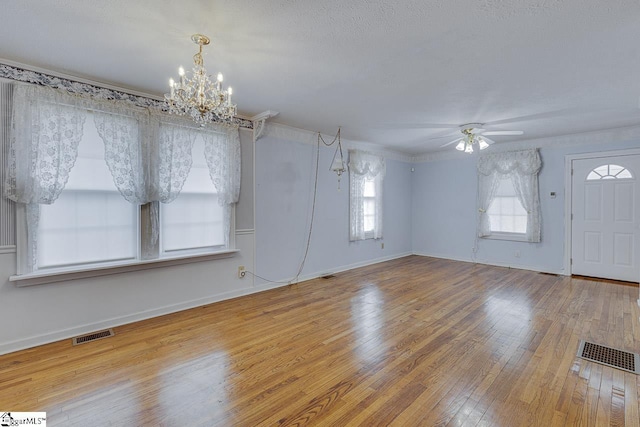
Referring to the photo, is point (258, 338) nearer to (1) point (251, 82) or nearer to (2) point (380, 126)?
(1) point (251, 82)

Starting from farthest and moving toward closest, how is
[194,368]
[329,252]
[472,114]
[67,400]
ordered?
[329,252] < [472,114] < [194,368] < [67,400]

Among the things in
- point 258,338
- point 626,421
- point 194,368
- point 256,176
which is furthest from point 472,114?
point 194,368

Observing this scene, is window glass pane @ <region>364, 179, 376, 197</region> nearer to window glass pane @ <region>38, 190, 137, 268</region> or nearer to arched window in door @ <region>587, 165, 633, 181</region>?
arched window in door @ <region>587, 165, 633, 181</region>

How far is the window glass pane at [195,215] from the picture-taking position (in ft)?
11.6

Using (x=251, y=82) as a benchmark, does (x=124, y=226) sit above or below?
below

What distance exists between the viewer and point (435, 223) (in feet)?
22.8

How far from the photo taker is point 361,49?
2.36m

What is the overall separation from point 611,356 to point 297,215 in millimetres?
3857

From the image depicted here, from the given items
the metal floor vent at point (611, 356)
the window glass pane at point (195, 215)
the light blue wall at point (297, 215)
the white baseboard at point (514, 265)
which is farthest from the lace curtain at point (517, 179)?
the window glass pane at point (195, 215)

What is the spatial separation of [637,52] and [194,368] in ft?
14.2

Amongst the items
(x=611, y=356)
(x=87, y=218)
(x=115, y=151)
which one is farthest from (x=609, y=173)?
(x=87, y=218)

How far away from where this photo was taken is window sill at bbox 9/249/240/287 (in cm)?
264

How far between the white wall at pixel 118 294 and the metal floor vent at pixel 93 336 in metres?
0.09

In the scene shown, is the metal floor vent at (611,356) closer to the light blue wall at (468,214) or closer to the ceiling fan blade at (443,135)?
the light blue wall at (468,214)
